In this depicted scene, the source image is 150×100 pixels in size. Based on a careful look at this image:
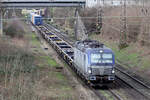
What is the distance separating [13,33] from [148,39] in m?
17.3

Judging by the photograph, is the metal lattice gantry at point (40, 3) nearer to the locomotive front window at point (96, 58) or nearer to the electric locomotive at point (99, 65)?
the electric locomotive at point (99, 65)

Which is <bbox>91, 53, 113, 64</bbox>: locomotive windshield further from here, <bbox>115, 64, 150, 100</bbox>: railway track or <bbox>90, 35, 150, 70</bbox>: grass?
<bbox>90, 35, 150, 70</bbox>: grass

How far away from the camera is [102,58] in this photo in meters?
20.2

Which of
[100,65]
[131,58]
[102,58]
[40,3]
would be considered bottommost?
[131,58]

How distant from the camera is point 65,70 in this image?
89.9 ft

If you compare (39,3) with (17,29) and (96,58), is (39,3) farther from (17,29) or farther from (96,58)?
(96,58)

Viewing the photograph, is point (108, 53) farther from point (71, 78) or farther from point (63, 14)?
point (63, 14)

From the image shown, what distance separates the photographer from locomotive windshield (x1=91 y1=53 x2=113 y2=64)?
66.2 feet

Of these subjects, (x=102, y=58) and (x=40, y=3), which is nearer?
(x=102, y=58)

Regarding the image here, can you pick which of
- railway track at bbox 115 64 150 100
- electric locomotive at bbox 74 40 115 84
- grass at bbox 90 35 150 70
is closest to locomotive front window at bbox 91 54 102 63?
electric locomotive at bbox 74 40 115 84

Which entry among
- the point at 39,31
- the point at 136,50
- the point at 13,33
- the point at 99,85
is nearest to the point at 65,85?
the point at 99,85

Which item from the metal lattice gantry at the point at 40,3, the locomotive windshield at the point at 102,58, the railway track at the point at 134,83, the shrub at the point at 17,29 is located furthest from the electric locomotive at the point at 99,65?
the metal lattice gantry at the point at 40,3

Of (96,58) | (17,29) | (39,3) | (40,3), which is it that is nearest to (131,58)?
(96,58)

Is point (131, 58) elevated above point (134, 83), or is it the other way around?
Answer: point (131, 58)
